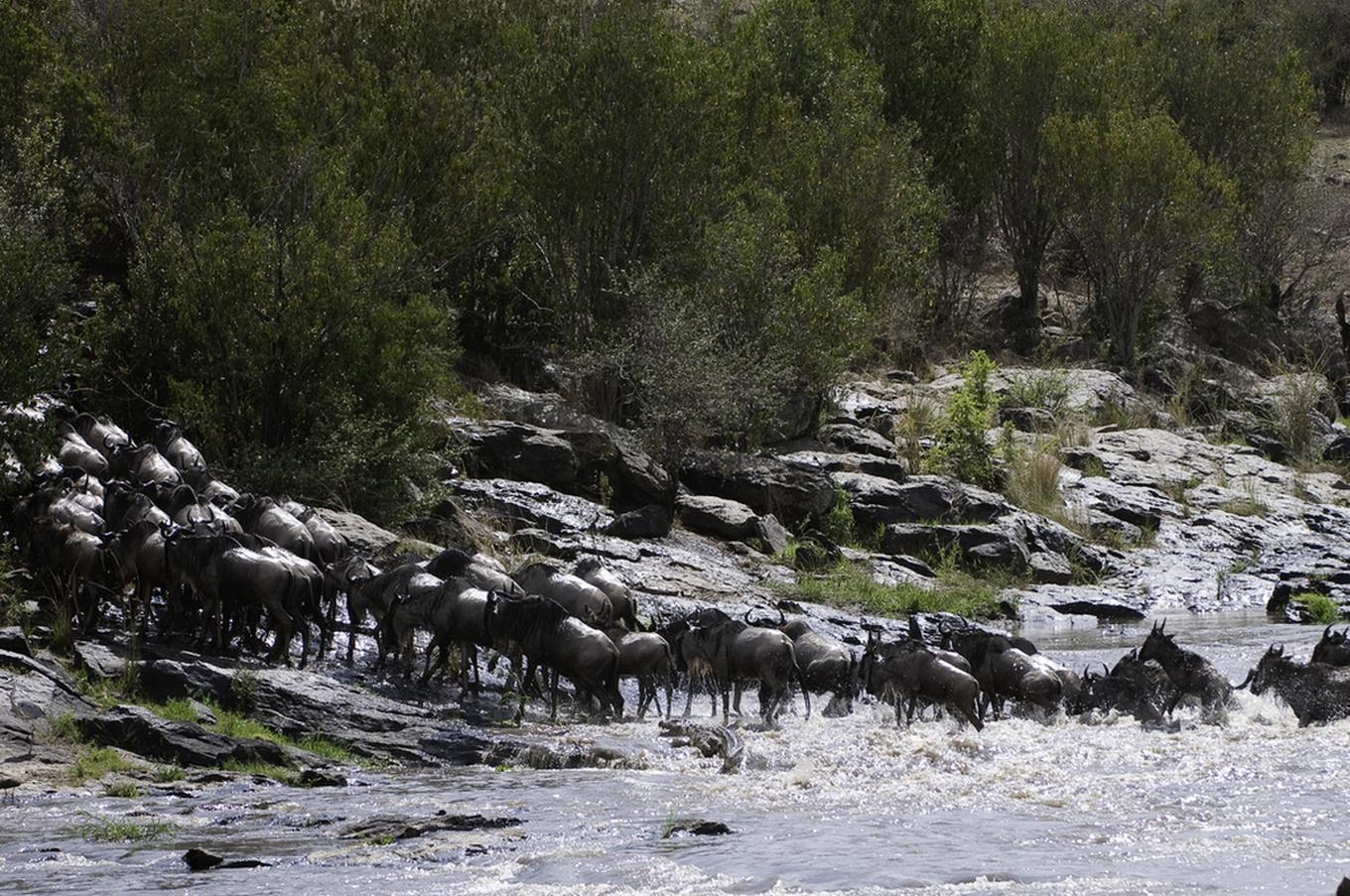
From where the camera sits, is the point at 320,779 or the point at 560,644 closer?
the point at 320,779

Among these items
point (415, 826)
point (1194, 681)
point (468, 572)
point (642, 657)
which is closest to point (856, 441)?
point (468, 572)

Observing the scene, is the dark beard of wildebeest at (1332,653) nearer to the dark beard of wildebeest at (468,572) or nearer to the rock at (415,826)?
the dark beard of wildebeest at (468,572)

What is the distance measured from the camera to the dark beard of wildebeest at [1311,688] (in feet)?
52.5

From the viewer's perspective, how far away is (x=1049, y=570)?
97.7ft

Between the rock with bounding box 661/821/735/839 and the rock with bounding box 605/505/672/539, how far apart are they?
16112 millimetres

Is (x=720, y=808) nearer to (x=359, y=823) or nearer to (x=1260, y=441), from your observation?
(x=359, y=823)

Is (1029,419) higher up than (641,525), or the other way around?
(1029,419)

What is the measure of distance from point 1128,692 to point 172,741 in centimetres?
903

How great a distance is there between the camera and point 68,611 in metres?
17.0

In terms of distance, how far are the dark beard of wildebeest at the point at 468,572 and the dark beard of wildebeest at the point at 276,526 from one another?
4.61 feet

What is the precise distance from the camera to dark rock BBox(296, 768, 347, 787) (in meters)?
13.2

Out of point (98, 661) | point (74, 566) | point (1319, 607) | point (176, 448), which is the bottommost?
point (1319, 607)

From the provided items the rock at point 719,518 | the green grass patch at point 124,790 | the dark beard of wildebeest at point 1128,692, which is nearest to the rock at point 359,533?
the rock at point 719,518

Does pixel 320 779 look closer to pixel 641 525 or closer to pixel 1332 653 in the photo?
pixel 1332 653
